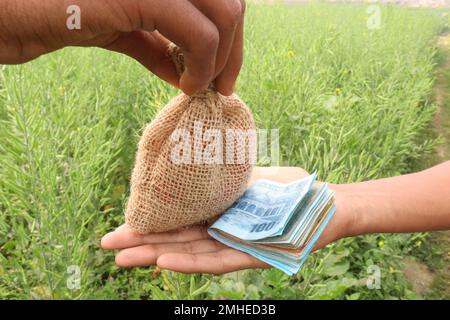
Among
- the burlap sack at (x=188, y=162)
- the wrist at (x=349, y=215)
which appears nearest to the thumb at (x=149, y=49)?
the burlap sack at (x=188, y=162)

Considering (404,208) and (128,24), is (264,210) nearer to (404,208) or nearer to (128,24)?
(404,208)

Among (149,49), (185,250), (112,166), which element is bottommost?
(185,250)

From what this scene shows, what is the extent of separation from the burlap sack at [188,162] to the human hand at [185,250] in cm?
3

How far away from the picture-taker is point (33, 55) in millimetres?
721

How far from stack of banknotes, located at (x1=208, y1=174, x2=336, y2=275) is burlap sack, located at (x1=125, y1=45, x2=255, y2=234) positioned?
0.08 metres

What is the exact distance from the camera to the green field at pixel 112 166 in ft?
3.79

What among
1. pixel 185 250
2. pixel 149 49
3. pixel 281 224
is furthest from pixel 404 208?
pixel 149 49

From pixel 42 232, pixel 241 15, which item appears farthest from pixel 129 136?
pixel 241 15

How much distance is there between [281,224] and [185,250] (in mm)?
263

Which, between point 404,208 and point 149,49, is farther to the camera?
point 404,208

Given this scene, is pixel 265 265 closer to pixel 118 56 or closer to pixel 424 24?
pixel 118 56

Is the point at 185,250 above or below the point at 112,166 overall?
below

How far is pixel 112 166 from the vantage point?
1625 millimetres

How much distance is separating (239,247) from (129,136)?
3.96 feet
